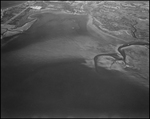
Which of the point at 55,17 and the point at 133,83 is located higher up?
the point at 55,17

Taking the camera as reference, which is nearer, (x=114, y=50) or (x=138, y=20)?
(x=114, y=50)

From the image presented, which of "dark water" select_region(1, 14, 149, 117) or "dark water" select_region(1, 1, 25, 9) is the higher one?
"dark water" select_region(1, 1, 25, 9)

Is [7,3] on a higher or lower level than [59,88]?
higher

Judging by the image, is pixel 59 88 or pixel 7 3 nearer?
pixel 59 88

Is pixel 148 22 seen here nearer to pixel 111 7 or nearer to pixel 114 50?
pixel 111 7

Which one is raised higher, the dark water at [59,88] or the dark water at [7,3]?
the dark water at [7,3]

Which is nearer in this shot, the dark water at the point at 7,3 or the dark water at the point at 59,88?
the dark water at the point at 59,88

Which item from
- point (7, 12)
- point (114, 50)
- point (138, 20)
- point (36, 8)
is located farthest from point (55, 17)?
point (138, 20)

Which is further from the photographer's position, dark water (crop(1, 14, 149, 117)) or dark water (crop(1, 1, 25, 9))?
dark water (crop(1, 1, 25, 9))
